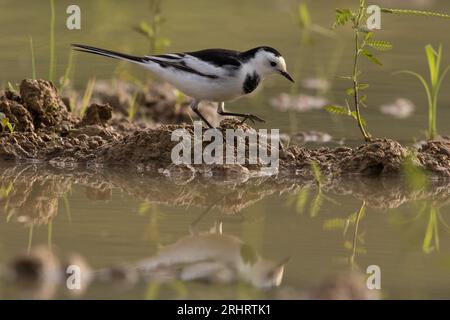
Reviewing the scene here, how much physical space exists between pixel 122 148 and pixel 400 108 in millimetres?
3261

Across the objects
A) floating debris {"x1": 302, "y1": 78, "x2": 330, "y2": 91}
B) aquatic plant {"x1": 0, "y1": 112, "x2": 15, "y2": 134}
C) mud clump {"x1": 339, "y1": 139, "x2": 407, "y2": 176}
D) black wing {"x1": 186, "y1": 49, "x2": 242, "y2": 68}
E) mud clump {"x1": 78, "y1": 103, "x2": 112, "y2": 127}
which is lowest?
mud clump {"x1": 339, "y1": 139, "x2": 407, "y2": 176}

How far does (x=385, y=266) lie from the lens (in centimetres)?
637

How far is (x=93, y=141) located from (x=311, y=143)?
179cm

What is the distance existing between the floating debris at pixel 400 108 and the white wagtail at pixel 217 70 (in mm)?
2332

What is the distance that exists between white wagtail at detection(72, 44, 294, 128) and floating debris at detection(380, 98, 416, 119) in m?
2.33

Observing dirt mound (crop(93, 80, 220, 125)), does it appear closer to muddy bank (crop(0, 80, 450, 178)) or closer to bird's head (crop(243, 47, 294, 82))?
muddy bank (crop(0, 80, 450, 178))

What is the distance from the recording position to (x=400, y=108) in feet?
36.4

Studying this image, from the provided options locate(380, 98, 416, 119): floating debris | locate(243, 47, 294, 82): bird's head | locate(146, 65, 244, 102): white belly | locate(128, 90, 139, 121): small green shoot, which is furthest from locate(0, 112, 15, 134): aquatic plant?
locate(380, 98, 416, 119): floating debris

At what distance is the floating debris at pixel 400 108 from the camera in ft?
35.8

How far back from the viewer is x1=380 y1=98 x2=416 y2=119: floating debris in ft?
35.8

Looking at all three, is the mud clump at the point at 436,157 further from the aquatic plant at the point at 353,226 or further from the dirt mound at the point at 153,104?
the dirt mound at the point at 153,104

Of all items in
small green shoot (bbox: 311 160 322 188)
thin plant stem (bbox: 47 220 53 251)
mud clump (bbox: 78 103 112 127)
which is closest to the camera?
thin plant stem (bbox: 47 220 53 251)

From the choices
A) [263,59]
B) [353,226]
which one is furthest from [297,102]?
[353,226]

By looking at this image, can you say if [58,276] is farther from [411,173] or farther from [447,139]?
[447,139]
